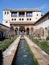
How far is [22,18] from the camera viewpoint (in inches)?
2621

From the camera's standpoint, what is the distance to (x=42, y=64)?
26.2ft

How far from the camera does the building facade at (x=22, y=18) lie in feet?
197

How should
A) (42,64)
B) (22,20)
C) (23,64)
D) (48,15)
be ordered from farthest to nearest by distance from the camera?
(22,20), (48,15), (23,64), (42,64)

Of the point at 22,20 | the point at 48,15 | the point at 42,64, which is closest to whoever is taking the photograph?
the point at 42,64

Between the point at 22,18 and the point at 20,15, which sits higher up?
the point at 20,15

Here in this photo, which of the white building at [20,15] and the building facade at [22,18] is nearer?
the building facade at [22,18]

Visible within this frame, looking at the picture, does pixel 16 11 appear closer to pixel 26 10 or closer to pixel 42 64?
pixel 26 10

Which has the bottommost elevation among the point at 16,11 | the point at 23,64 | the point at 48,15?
the point at 23,64

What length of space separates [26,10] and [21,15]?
2530 millimetres

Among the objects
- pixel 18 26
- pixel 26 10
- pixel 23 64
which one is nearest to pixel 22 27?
pixel 18 26

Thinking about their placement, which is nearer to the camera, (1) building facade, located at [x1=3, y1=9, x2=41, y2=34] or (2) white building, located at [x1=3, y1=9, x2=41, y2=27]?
(1) building facade, located at [x1=3, y1=9, x2=41, y2=34]

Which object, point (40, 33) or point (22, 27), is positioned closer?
point (40, 33)

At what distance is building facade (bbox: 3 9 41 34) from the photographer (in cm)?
6006

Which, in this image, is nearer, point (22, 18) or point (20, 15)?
point (22, 18)
